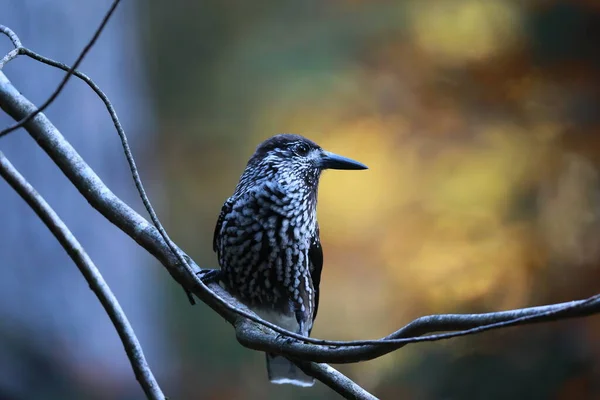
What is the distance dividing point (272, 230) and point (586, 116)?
2126 mm

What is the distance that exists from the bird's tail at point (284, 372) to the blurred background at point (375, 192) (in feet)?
3.46

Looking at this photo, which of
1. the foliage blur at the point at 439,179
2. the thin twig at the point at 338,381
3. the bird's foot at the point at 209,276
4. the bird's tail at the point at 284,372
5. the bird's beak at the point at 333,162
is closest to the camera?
the thin twig at the point at 338,381

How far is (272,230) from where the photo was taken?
2334 mm

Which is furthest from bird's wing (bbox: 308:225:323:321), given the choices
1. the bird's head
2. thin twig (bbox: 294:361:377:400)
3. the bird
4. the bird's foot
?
thin twig (bbox: 294:361:377:400)

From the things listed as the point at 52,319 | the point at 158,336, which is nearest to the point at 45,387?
the point at 52,319

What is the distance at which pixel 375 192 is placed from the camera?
3928 millimetres

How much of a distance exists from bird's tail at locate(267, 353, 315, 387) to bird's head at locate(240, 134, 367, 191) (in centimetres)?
68

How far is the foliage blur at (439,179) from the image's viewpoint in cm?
361

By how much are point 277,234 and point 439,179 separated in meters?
1.72

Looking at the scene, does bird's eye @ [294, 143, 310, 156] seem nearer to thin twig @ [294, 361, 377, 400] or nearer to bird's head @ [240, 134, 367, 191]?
bird's head @ [240, 134, 367, 191]

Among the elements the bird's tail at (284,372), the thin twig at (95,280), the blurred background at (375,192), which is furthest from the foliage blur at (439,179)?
the thin twig at (95,280)

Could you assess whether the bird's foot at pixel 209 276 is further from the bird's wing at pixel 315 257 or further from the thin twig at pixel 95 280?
the thin twig at pixel 95 280

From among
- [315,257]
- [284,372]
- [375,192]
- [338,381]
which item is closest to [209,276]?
[315,257]

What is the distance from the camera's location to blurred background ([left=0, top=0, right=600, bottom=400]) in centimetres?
364
